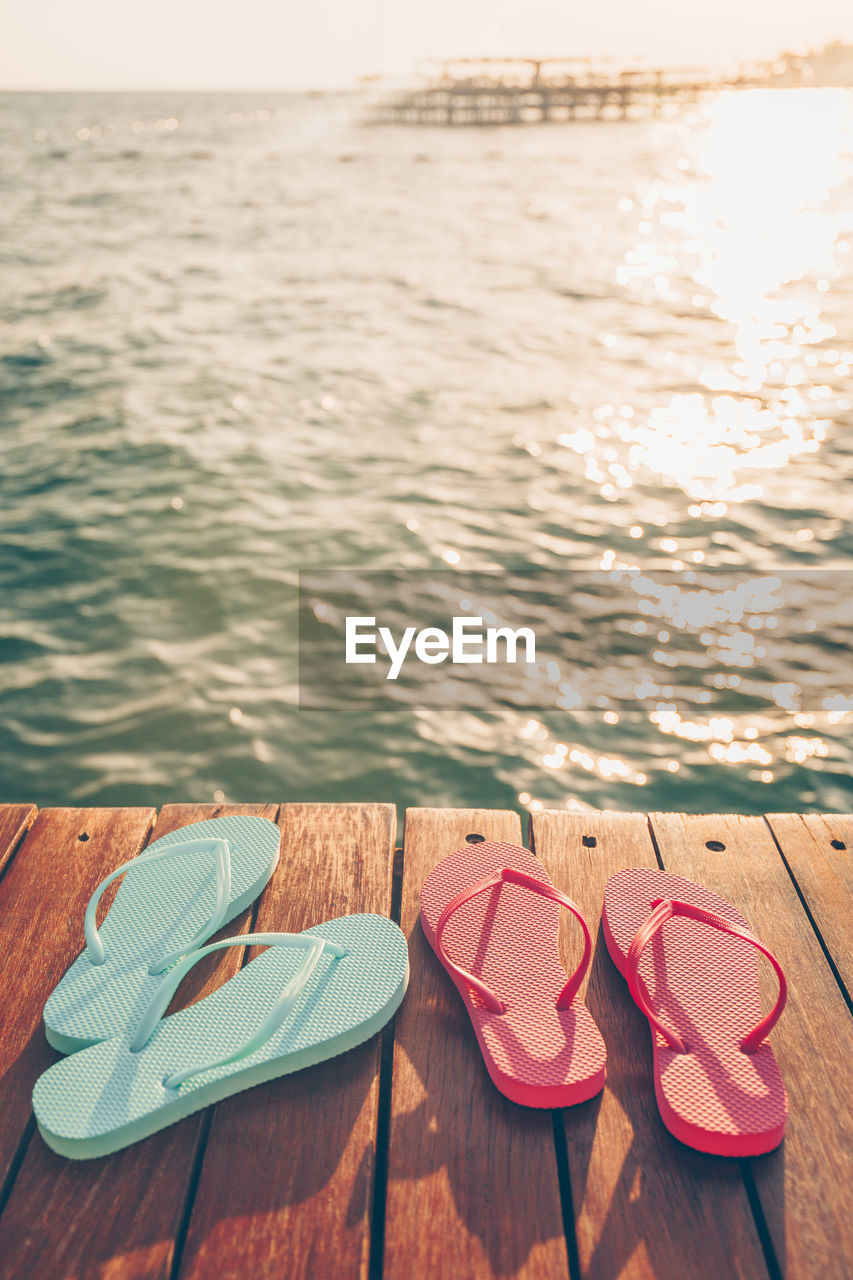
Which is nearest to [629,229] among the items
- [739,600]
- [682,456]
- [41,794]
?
[682,456]

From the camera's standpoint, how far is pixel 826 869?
5.61 feet

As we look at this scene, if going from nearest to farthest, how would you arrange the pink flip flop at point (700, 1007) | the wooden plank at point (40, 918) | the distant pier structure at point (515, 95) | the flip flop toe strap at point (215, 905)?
the pink flip flop at point (700, 1007), the wooden plank at point (40, 918), the flip flop toe strap at point (215, 905), the distant pier structure at point (515, 95)

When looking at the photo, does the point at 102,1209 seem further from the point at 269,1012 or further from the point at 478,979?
the point at 478,979

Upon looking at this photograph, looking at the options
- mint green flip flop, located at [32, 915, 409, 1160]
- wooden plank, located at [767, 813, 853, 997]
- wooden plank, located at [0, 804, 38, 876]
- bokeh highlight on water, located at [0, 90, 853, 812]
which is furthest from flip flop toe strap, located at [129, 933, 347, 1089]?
bokeh highlight on water, located at [0, 90, 853, 812]

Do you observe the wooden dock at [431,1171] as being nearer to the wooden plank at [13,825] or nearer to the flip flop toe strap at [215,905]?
the flip flop toe strap at [215,905]

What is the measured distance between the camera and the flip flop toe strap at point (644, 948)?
1276 mm

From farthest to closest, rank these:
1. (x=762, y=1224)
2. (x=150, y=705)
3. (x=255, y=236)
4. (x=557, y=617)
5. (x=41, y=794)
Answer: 1. (x=255, y=236)
2. (x=557, y=617)
3. (x=150, y=705)
4. (x=41, y=794)
5. (x=762, y=1224)

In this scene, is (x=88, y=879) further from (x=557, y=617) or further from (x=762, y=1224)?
(x=557, y=617)

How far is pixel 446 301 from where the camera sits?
34.8ft

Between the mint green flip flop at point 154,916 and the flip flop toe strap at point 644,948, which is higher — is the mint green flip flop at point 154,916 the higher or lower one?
the lower one

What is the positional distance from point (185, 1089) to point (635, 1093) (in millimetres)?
692

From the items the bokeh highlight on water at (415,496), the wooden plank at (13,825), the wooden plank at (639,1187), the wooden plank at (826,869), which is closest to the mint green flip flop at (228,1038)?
the wooden plank at (639,1187)

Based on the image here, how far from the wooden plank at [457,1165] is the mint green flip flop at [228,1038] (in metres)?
0.09

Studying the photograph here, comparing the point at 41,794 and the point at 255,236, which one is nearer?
the point at 41,794
